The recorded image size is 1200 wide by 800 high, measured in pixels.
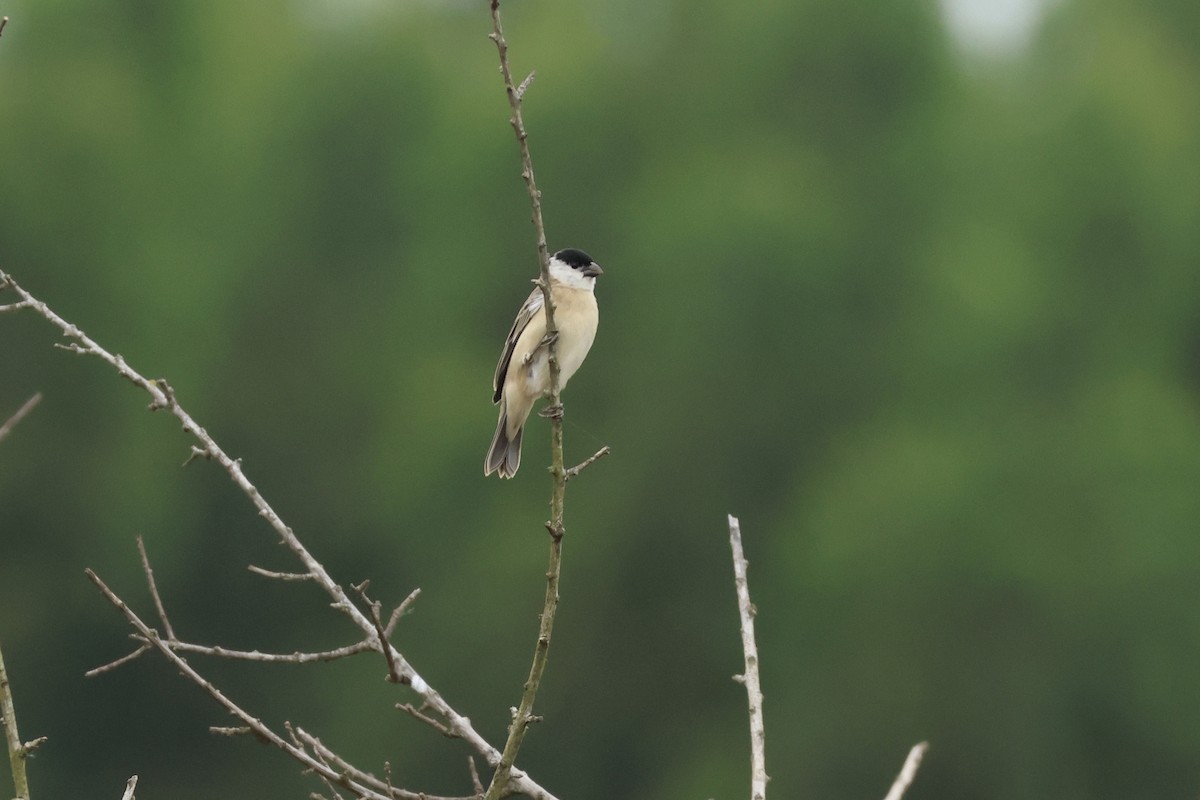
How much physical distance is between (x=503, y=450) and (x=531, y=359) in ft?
1.64

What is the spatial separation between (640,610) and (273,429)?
4018 millimetres

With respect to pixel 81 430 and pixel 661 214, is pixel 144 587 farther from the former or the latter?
pixel 661 214

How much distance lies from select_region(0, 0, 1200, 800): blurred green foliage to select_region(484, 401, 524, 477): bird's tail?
31.7 feet

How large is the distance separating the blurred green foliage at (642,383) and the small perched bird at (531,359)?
966cm

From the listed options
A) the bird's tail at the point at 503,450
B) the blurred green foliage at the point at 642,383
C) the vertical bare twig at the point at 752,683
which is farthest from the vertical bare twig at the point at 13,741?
the blurred green foliage at the point at 642,383

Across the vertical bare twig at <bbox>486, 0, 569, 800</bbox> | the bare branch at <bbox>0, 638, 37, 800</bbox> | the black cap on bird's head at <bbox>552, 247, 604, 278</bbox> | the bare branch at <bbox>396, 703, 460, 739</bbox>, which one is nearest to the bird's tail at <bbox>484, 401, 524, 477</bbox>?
the black cap on bird's head at <bbox>552, 247, 604, 278</bbox>

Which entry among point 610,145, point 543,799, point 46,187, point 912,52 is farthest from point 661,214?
point 543,799

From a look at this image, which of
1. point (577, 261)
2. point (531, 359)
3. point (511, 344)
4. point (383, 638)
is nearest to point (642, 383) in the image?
point (577, 261)

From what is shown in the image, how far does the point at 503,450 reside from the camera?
5625 millimetres

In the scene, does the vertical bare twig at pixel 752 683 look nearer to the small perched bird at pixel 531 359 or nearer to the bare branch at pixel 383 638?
the bare branch at pixel 383 638

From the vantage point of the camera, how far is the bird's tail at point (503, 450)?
217 inches

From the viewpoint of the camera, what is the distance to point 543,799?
3.14m

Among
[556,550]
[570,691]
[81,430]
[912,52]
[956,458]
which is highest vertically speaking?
[912,52]

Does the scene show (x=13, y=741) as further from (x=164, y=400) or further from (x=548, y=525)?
(x=548, y=525)
